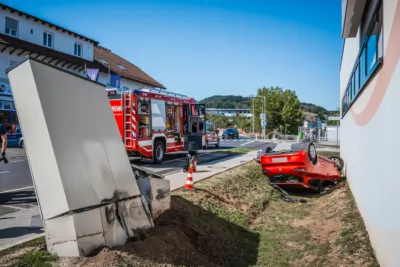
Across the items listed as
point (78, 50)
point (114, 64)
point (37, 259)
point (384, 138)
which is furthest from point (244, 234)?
point (114, 64)

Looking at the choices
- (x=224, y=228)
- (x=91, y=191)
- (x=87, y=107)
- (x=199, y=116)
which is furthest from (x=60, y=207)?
(x=199, y=116)

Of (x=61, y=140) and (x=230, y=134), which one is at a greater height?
(x=61, y=140)

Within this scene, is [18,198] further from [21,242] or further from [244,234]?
[244,234]

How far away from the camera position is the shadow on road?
24.6 ft

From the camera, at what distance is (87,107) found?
4.73 metres

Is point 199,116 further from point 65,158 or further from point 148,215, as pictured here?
point 65,158

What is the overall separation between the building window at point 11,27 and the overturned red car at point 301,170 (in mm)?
21605

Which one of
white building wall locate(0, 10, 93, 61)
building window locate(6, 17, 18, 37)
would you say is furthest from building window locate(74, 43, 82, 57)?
building window locate(6, 17, 18, 37)

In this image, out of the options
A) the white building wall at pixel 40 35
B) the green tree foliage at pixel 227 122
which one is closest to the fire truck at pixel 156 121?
the white building wall at pixel 40 35

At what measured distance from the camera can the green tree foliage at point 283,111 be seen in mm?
58844

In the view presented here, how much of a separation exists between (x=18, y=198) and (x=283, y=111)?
55.0 m

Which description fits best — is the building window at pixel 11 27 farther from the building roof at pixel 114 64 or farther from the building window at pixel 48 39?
the building roof at pixel 114 64

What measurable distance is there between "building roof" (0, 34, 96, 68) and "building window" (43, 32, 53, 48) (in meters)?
0.62

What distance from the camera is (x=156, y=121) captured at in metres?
14.7
